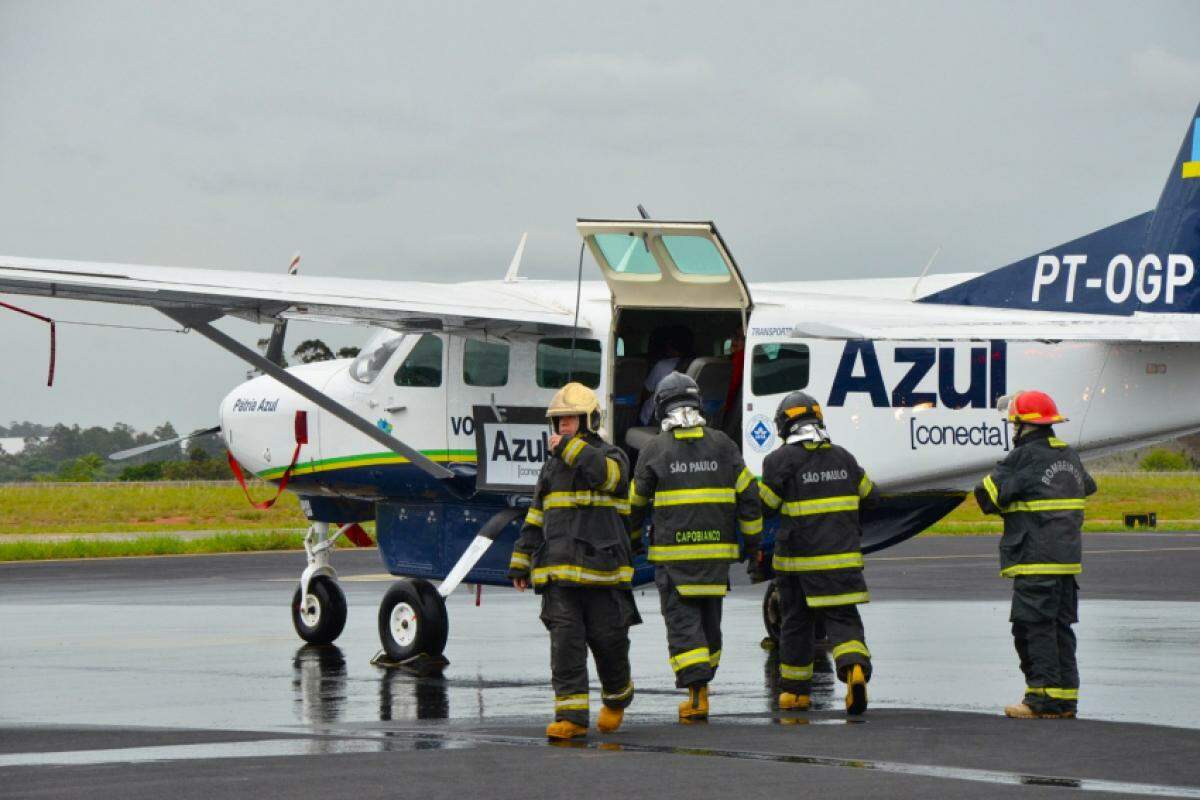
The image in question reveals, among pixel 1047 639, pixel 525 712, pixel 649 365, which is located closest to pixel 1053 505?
pixel 1047 639

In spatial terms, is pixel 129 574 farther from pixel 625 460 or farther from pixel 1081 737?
pixel 1081 737

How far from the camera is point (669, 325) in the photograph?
14820 millimetres

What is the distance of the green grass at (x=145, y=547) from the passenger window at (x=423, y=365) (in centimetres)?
1571

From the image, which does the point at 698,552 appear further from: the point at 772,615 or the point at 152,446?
the point at 152,446

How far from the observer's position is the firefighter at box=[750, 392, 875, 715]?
10758 millimetres

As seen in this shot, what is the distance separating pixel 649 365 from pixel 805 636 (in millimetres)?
4164

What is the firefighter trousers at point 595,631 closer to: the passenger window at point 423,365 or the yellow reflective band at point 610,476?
the yellow reflective band at point 610,476

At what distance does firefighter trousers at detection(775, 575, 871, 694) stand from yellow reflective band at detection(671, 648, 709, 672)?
0.75 meters

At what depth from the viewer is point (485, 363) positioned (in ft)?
48.6

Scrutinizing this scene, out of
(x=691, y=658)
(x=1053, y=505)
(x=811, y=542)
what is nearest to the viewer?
(x=691, y=658)

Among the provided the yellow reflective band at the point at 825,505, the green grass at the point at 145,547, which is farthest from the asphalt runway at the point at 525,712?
the green grass at the point at 145,547

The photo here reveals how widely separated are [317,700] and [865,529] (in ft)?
16.2

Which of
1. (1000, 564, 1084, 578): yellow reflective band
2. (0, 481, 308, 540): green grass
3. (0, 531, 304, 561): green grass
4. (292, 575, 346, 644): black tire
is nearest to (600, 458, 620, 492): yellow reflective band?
(1000, 564, 1084, 578): yellow reflective band

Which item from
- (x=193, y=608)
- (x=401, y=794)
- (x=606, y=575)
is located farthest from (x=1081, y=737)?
(x=193, y=608)
